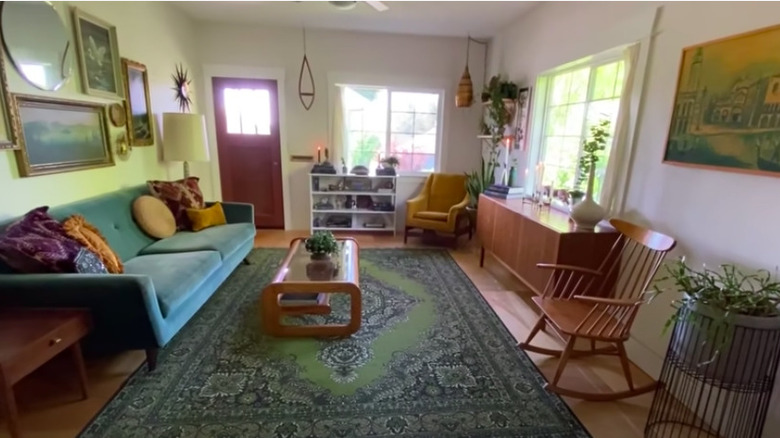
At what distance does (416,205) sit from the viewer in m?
4.66

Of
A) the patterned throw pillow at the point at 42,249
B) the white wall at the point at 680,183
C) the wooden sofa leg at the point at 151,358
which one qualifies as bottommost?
the wooden sofa leg at the point at 151,358

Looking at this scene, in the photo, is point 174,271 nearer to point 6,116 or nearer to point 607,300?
point 6,116

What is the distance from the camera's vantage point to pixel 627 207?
251 cm

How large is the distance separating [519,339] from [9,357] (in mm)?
2598

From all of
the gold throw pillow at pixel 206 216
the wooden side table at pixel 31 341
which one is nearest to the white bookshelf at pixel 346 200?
the gold throw pillow at pixel 206 216

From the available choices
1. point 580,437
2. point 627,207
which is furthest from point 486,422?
point 627,207

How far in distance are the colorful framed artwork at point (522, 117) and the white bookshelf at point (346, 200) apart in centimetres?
159

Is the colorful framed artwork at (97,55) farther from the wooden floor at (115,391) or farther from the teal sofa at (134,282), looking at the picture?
the wooden floor at (115,391)

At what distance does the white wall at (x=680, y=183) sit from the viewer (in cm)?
167

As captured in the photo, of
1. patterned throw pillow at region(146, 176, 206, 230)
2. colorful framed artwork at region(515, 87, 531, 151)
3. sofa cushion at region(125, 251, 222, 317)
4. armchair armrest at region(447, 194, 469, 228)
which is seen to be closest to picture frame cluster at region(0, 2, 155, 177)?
patterned throw pillow at region(146, 176, 206, 230)

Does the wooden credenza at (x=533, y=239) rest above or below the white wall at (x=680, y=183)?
below

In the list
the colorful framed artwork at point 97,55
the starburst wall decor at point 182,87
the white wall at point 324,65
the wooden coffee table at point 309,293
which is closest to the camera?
the wooden coffee table at point 309,293

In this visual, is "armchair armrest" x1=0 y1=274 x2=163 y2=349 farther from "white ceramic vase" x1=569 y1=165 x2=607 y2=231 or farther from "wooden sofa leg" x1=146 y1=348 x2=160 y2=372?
"white ceramic vase" x1=569 y1=165 x2=607 y2=231

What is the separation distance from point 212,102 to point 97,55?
1.79 m
